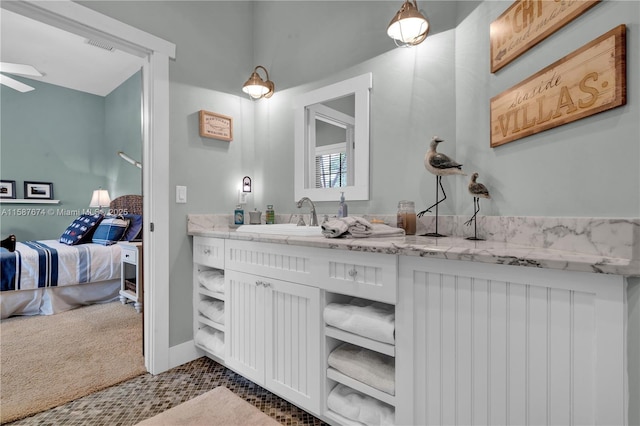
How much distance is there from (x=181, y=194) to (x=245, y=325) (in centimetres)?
102

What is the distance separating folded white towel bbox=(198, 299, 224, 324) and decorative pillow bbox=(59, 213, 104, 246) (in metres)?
2.50

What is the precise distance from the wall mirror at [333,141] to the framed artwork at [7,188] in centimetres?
476

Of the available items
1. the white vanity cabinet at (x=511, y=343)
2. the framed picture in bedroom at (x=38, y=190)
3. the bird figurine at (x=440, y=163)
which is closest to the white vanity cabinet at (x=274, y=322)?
the white vanity cabinet at (x=511, y=343)

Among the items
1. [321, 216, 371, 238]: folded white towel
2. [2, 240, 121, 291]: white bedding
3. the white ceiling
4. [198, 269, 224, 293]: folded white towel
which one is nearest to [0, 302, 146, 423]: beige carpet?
[2, 240, 121, 291]: white bedding

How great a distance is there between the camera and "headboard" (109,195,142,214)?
4273mm

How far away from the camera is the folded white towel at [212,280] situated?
6.59ft

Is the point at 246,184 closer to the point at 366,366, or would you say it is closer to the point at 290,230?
the point at 290,230

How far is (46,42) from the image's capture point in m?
3.57

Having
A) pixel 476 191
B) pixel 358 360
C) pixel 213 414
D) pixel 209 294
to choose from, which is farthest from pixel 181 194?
pixel 476 191

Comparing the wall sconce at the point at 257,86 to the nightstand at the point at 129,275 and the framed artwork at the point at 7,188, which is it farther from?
the framed artwork at the point at 7,188

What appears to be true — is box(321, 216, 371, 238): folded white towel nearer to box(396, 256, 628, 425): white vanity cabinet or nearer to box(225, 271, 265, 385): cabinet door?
box(396, 256, 628, 425): white vanity cabinet

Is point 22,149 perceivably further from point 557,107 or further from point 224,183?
point 557,107

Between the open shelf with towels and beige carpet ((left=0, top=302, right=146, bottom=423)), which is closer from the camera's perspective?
the open shelf with towels

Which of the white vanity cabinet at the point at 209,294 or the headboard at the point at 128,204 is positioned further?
the headboard at the point at 128,204
